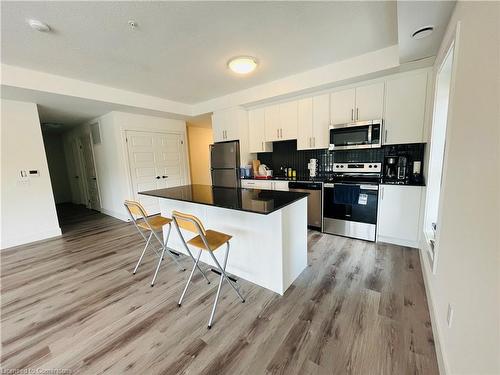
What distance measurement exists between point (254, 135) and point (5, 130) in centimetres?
419

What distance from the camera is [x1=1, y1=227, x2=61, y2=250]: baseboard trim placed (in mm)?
3418

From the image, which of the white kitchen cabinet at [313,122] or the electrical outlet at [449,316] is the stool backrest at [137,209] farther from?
the white kitchen cabinet at [313,122]

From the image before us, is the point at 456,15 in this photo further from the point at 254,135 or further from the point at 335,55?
the point at 254,135

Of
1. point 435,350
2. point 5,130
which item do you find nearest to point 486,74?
point 435,350

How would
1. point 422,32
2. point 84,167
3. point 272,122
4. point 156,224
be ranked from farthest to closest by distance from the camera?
point 84,167 < point 272,122 < point 156,224 < point 422,32

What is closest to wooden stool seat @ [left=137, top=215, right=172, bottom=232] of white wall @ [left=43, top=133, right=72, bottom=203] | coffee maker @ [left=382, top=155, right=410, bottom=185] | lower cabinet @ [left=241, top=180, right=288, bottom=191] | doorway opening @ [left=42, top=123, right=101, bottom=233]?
lower cabinet @ [left=241, top=180, right=288, bottom=191]

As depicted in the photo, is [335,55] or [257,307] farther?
[335,55]

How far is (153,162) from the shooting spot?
4984 mm

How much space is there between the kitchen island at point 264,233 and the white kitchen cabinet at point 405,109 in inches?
73.4

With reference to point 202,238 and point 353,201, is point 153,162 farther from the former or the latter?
point 353,201

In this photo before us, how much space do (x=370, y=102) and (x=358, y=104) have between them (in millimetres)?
160

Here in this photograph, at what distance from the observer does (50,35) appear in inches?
84.7

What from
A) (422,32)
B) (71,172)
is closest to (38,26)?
(422,32)

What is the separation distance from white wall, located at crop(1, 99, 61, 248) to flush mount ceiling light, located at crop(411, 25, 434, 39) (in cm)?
549
